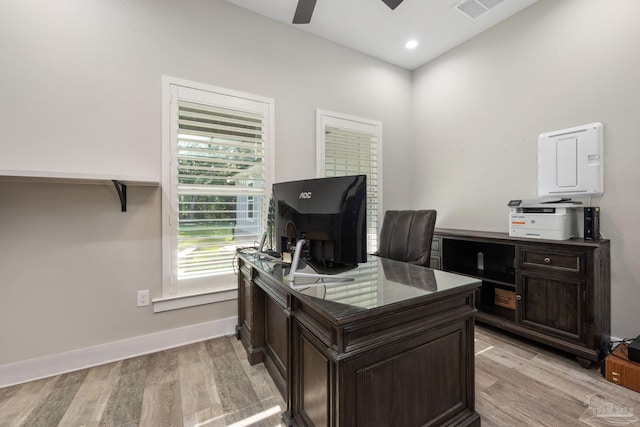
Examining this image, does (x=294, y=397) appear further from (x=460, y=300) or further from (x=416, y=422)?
(x=460, y=300)

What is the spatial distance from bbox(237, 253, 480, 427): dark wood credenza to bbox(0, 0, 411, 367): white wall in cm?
150

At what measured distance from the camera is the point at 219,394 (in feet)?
5.64

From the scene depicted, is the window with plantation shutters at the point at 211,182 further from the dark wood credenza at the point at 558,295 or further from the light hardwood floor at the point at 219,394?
the dark wood credenza at the point at 558,295

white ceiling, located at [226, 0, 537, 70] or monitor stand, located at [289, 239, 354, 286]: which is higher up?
white ceiling, located at [226, 0, 537, 70]

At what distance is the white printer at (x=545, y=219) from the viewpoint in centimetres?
213

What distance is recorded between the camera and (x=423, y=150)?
12.3 ft

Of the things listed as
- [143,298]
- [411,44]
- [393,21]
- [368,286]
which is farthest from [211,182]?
[411,44]

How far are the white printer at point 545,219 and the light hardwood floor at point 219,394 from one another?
961 millimetres

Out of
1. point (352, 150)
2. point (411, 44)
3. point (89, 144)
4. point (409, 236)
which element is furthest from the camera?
point (352, 150)

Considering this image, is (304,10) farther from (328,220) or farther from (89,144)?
(89,144)

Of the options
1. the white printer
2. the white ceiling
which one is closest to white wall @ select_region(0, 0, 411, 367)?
the white ceiling

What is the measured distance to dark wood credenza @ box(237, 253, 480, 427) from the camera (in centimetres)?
101

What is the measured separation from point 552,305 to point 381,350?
1.90 metres
